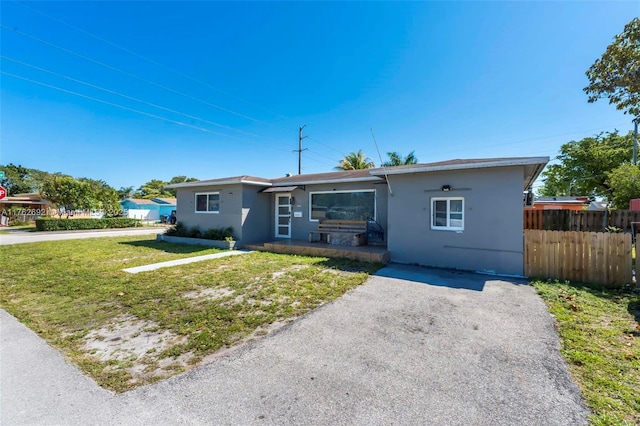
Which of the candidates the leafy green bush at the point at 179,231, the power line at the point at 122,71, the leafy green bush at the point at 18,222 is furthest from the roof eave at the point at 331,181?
the leafy green bush at the point at 18,222

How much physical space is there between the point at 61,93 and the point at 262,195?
10682 millimetres

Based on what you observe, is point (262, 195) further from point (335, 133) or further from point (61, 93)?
point (335, 133)

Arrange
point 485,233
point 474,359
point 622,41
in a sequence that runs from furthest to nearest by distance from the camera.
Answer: point 485,233
point 622,41
point 474,359

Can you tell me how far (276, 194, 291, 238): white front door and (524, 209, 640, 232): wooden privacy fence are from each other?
427 inches

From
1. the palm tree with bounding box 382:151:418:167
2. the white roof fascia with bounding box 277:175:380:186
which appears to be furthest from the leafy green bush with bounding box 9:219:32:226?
the palm tree with bounding box 382:151:418:167

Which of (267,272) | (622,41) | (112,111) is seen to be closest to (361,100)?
(622,41)

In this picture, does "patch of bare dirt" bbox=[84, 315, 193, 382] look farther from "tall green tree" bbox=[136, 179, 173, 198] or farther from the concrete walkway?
"tall green tree" bbox=[136, 179, 173, 198]

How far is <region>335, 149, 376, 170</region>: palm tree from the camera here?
80.5 ft

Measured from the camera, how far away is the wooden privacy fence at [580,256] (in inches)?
235

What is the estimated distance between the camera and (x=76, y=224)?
70.4 ft

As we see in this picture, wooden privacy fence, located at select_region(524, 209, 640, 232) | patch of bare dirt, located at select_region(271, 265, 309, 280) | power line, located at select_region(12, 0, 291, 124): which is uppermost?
power line, located at select_region(12, 0, 291, 124)

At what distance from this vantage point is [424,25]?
10281mm

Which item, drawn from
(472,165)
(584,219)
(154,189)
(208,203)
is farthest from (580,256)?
(154,189)

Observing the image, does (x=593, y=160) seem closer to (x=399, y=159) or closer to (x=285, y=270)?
(x=399, y=159)
